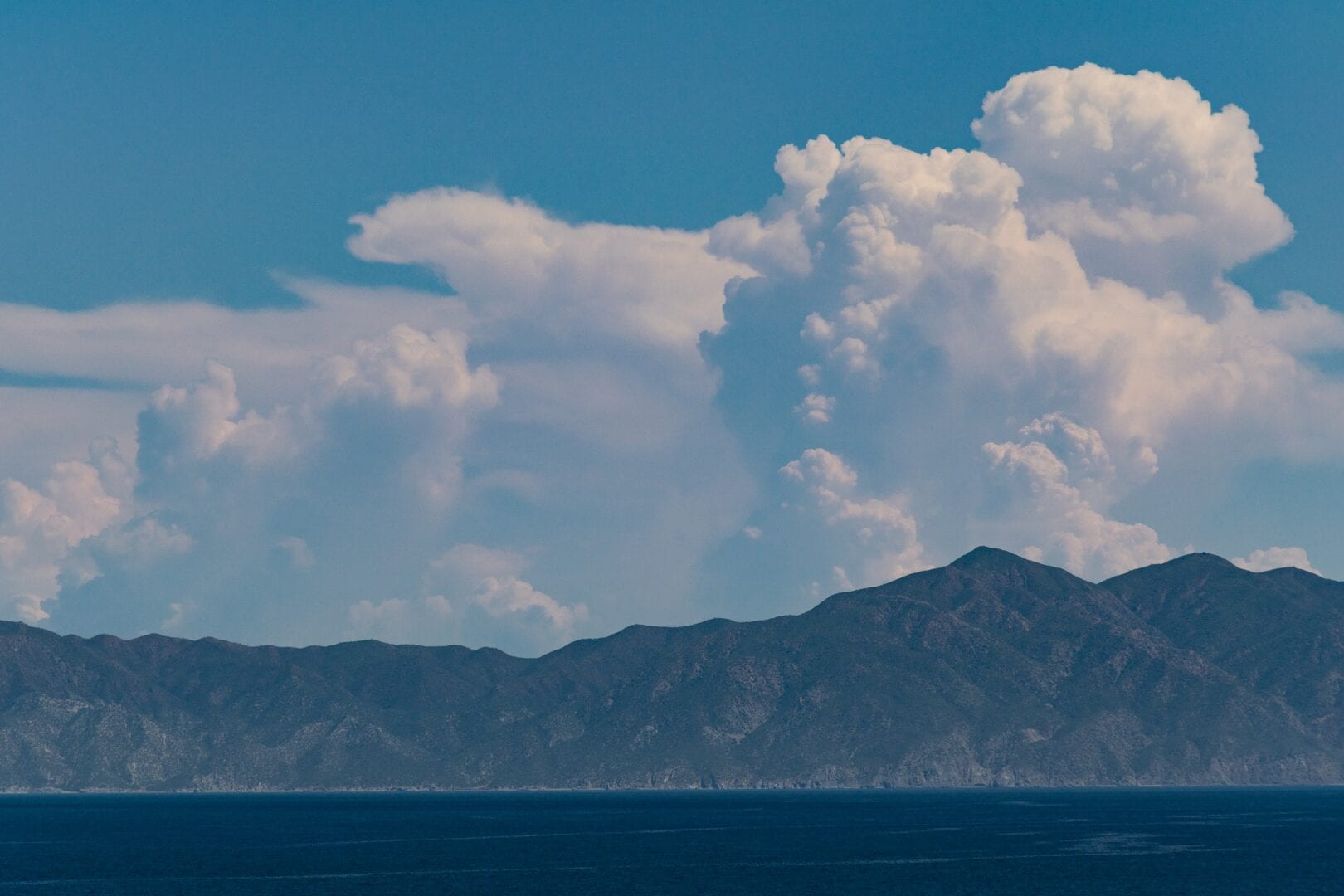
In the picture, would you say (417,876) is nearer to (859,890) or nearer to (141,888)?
(141,888)

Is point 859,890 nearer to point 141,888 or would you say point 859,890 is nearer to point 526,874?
point 526,874

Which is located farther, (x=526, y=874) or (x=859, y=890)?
(x=526, y=874)

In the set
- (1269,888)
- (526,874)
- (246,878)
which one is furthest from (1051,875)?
(246,878)

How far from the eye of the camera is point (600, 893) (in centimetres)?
17600

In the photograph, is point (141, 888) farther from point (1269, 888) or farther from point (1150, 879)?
point (1269, 888)

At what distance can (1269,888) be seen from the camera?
17825cm

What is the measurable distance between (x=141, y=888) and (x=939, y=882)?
3659 inches

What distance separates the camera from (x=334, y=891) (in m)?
178

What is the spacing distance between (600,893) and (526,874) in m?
25.2

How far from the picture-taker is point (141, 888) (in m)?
185

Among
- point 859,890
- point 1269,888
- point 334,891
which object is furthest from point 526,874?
point 1269,888

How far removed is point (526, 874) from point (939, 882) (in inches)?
2025

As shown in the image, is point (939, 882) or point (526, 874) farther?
point (526, 874)

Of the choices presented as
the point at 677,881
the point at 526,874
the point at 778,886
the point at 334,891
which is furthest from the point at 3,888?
the point at 778,886
